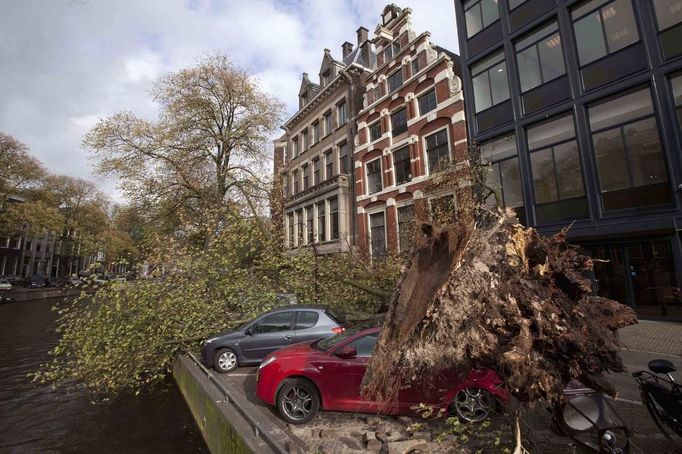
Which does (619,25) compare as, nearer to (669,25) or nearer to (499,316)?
(669,25)

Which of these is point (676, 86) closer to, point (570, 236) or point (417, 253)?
point (570, 236)

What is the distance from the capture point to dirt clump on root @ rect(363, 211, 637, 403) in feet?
7.09

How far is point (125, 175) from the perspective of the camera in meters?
19.8

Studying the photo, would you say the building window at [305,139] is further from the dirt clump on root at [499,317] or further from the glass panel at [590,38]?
the dirt clump on root at [499,317]

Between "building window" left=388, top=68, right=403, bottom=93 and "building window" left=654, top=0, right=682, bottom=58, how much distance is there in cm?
1129

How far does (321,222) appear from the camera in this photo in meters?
25.4

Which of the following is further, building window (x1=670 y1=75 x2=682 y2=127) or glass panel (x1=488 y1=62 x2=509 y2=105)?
glass panel (x1=488 y1=62 x2=509 y2=105)

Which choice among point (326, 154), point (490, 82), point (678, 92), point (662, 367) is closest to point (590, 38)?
point (678, 92)

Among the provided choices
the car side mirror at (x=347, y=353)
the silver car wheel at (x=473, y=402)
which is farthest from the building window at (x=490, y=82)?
the car side mirror at (x=347, y=353)

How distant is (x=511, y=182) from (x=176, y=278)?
13.1 meters

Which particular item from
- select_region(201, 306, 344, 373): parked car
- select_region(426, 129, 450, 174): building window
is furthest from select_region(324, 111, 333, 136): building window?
select_region(201, 306, 344, 373): parked car

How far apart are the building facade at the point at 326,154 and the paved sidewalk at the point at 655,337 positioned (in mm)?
13831

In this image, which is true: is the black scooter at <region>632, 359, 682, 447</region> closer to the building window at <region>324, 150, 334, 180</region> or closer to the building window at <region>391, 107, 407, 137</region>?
the building window at <region>391, 107, 407, 137</region>

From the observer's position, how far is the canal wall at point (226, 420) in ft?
13.3
